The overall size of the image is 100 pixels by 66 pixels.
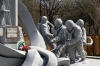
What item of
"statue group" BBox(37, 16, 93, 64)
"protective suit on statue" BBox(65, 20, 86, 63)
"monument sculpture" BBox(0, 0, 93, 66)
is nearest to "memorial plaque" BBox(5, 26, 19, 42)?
"monument sculpture" BBox(0, 0, 93, 66)

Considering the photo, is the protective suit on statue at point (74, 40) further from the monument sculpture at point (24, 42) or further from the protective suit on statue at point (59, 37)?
the protective suit on statue at point (59, 37)

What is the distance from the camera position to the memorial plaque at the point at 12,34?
713 cm

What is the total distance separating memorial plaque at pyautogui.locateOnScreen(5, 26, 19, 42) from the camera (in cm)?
713

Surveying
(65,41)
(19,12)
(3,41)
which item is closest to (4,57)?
(3,41)

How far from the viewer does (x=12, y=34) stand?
724 centimetres

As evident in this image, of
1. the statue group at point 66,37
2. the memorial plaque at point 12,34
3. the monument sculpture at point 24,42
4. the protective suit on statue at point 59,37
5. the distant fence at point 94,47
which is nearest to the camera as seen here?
the monument sculpture at point 24,42

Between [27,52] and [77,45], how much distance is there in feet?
13.5

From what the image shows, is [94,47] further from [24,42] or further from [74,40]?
[24,42]

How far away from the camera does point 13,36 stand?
7285 millimetres

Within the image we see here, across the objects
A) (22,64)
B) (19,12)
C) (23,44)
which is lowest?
Result: (22,64)

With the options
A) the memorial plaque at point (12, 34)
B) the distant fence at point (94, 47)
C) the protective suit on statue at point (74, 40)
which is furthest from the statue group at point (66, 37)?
the distant fence at point (94, 47)

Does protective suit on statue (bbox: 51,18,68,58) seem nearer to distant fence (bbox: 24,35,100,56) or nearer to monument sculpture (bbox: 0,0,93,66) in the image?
monument sculpture (bbox: 0,0,93,66)

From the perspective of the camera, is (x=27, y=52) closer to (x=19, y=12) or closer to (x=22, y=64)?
(x=22, y=64)

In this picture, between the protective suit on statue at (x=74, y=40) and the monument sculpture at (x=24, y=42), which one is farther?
the protective suit on statue at (x=74, y=40)
